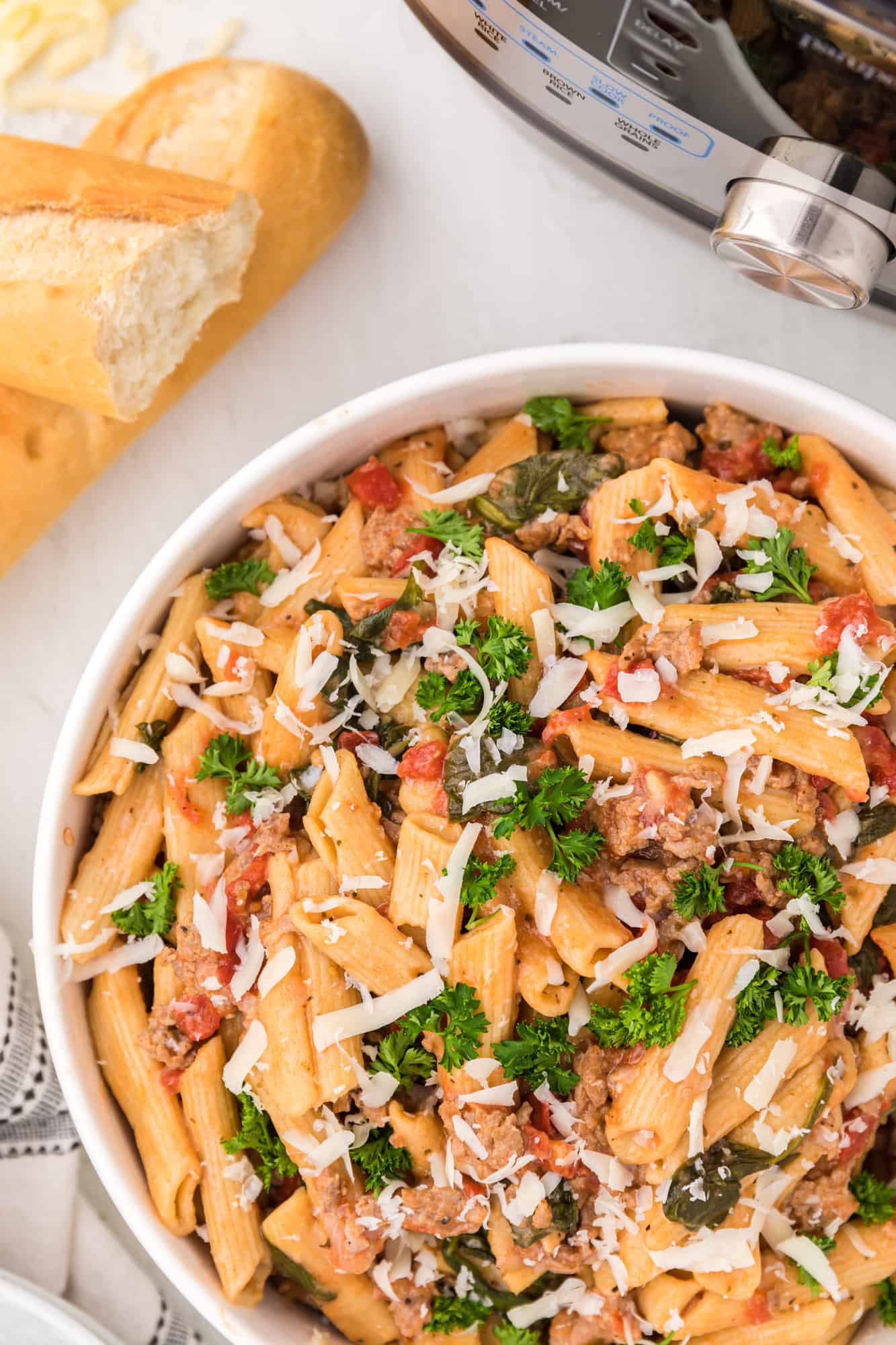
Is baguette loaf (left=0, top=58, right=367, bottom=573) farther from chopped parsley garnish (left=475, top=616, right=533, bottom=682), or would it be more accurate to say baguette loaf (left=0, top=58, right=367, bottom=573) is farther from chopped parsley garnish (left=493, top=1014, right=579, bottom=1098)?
chopped parsley garnish (left=493, top=1014, right=579, bottom=1098)

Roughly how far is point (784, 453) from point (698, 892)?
0.88 m

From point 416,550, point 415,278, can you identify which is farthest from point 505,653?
point 415,278

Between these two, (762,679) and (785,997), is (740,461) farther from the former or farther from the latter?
(785,997)

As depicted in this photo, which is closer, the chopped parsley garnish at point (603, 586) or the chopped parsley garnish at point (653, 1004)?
the chopped parsley garnish at point (653, 1004)

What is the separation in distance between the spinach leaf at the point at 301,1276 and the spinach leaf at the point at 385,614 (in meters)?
1.16

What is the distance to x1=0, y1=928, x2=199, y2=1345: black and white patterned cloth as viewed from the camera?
9.39ft

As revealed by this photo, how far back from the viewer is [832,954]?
2.17 metres

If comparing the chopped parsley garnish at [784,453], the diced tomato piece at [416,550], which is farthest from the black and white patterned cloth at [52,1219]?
the chopped parsley garnish at [784,453]

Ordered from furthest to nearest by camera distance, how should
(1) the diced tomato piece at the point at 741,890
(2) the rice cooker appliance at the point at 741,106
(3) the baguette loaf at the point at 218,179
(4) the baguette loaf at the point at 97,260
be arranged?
1. (3) the baguette loaf at the point at 218,179
2. (4) the baguette loaf at the point at 97,260
3. (1) the diced tomato piece at the point at 741,890
4. (2) the rice cooker appliance at the point at 741,106

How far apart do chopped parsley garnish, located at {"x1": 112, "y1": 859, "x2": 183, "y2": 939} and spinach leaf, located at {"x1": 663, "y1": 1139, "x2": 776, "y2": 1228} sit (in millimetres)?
1057

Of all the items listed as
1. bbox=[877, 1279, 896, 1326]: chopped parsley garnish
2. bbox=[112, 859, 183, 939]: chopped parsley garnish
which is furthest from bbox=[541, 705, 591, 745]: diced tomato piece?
bbox=[877, 1279, 896, 1326]: chopped parsley garnish

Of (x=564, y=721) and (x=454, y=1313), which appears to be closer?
(x=564, y=721)

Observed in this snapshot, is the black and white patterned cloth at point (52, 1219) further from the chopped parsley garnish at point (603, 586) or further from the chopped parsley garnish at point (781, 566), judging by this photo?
the chopped parsley garnish at point (781, 566)

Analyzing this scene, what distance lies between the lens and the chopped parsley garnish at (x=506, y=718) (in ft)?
6.93
